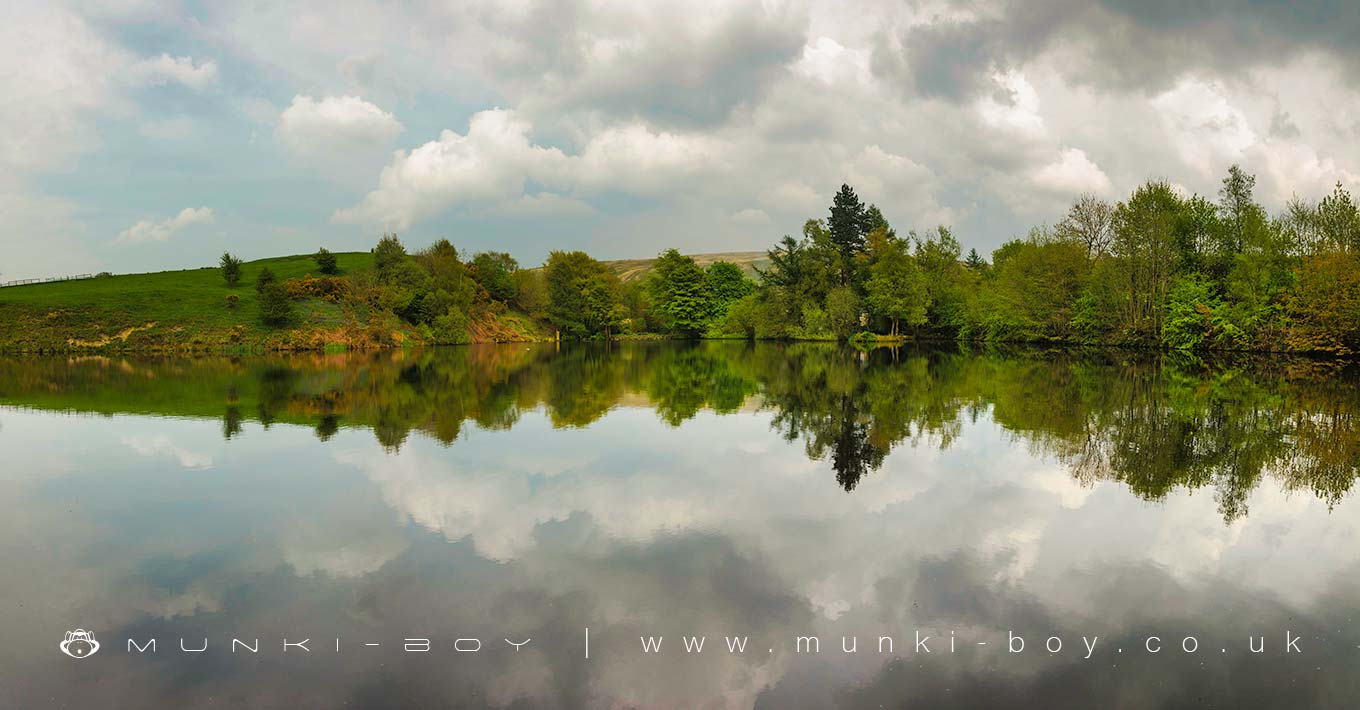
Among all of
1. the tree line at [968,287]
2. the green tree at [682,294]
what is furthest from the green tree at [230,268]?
the green tree at [682,294]

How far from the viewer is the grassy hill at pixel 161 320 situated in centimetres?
5419

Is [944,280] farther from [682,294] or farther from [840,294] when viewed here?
[682,294]

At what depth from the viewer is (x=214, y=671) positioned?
5.33 meters

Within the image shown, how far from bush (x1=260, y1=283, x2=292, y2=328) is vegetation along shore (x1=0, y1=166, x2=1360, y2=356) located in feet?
0.72

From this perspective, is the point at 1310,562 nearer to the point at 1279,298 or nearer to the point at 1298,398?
the point at 1298,398

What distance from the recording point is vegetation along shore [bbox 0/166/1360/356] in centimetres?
4331

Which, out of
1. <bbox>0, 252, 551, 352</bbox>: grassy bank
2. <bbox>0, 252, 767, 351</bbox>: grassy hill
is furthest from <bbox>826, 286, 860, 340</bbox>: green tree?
<bbox>0, 252, 767, 351</bbox>: grassy hill

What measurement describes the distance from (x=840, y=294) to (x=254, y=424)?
6036 cm

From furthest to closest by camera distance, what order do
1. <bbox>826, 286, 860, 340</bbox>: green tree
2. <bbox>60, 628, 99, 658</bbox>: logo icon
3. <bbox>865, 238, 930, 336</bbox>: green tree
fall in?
<bbox>826, 286, 860, 340</bbox>: green tree → <bbox>865, 238, 930, 336</bbox>: green tree → <bbox>60, 628, 99, 658</bbox>: logo icon

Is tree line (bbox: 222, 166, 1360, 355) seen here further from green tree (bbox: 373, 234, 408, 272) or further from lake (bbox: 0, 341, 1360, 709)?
lake (bbox: 0, 341, 1360, 709)

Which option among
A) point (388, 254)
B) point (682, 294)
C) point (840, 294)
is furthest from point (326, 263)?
point (840, 294)

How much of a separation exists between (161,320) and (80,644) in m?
63.6

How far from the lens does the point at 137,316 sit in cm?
5744

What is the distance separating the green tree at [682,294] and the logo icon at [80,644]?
83200 millimetres
